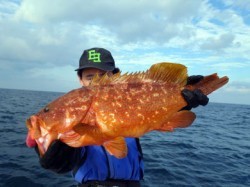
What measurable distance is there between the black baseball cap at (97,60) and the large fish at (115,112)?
114 centimetres

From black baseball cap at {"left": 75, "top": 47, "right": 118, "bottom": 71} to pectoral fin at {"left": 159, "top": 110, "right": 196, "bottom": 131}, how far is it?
5.35 ft

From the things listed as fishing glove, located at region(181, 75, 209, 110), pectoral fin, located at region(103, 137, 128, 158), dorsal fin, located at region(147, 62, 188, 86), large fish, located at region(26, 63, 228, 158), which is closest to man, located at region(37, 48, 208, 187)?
fishing glove, located at region(181, 75, 209, 110)

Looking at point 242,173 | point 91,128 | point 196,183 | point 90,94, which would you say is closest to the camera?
point 91,128

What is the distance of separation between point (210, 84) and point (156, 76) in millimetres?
935

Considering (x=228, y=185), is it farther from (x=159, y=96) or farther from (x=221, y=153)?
(x=159, y=96)

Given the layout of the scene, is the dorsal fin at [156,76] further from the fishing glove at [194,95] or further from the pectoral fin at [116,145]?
the pectoral fin at [116,145]

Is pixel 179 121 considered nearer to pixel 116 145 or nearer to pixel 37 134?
pixel 116 145

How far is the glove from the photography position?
13.3ft

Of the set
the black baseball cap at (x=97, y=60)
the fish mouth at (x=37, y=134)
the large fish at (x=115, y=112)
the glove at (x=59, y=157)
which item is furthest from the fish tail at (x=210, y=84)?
the fish mouth at (x=37, y=134)

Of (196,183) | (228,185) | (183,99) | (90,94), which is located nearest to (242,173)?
(228,185)

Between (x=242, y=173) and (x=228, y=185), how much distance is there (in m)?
2.13

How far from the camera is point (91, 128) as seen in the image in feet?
11.8

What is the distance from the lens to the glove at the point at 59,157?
4059 millimetres

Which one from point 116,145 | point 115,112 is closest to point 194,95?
point 115,112
